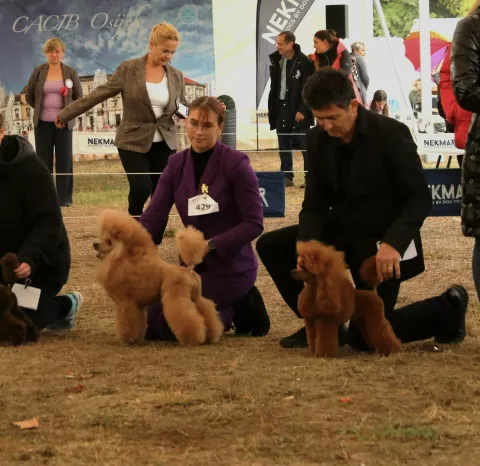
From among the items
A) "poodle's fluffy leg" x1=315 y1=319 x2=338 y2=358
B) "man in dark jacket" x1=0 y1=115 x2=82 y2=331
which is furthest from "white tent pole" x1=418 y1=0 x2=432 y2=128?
"poodle's fluffy leg" x1=315 y1=319 x2=338 y2=358

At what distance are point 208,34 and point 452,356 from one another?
12.1 meters

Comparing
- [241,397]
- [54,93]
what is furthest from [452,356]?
[54,93]

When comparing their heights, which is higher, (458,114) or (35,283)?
(458,114)

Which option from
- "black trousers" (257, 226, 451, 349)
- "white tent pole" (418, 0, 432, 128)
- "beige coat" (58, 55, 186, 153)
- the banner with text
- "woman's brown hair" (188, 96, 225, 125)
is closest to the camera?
"black trousers" (257, 226, 451, 349)

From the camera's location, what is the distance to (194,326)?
4.43 metres

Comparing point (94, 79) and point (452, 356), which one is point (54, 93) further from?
point (452, 356)

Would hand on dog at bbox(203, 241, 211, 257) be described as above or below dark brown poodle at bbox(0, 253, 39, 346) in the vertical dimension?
above

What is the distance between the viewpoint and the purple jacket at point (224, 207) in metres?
4.65

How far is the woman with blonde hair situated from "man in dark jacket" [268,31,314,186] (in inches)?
298

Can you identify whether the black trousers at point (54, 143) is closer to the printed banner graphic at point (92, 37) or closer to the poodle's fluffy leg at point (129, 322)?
the printed banner graphic at point (92, 37)

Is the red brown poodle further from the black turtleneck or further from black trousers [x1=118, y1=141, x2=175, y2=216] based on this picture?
black trousers [x1=118, y1=141, x2=175, y2=216]

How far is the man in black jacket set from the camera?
157 inches

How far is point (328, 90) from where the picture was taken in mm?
3947

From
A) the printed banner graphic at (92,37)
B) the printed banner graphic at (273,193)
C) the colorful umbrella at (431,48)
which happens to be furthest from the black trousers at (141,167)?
the colorful umbrella at (431,48)
